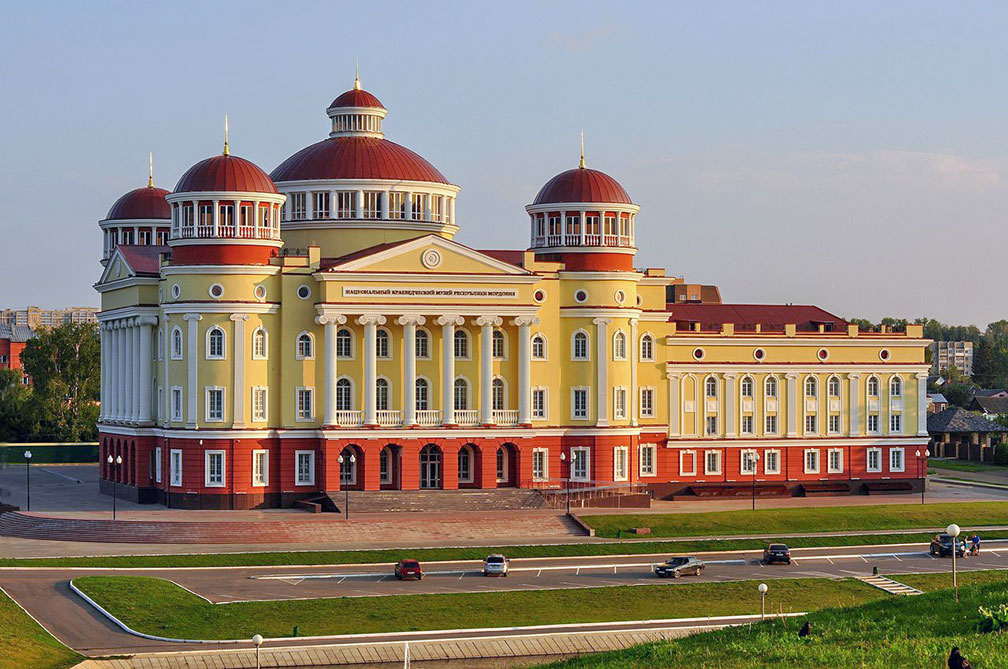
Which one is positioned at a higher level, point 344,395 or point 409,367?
point 409,367

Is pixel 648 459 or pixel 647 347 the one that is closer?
pixel 648 459

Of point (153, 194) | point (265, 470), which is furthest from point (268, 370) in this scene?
point (153, 194)

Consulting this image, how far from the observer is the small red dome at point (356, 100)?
10119cm

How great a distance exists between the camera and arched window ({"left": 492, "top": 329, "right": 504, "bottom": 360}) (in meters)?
94.8

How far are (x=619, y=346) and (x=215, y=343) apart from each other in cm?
2274

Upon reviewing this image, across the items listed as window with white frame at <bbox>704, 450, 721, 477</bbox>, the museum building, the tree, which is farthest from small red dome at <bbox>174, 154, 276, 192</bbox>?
the tree

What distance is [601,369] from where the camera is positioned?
9556 centimetres

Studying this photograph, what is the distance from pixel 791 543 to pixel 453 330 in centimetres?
2188

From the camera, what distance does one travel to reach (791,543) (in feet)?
269

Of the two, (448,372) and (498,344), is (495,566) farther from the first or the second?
(498,344)

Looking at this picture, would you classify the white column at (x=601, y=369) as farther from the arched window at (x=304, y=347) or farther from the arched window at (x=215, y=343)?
the arched window at (x=215, y=343)

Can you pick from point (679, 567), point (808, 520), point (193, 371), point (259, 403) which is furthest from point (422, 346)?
point (679, 567)

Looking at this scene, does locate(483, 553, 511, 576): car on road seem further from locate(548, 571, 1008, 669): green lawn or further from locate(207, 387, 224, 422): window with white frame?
locate(548, 571, 1008, 669): green lawn

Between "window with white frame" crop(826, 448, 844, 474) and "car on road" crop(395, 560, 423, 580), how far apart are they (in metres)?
39.2
